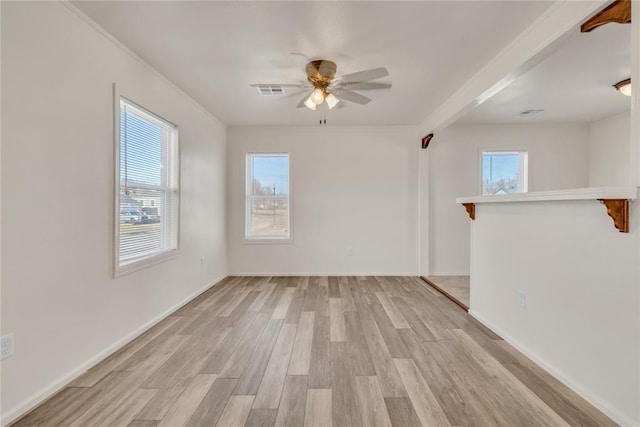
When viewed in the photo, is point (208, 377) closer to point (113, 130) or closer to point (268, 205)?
point (113, 130)

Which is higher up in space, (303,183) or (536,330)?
(303,183)

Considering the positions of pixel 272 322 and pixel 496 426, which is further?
pixel 272 322

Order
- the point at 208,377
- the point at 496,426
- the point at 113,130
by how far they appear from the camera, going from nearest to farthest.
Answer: the point at 496,426
the point at 208,377
the point at 113,130

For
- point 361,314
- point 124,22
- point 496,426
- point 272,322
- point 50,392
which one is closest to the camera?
point 496,426

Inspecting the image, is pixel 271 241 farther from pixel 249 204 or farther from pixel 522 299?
pixel 522 299

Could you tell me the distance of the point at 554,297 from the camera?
2045 millimetres

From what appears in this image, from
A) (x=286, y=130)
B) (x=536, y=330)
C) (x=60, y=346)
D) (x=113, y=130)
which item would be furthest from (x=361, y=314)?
(x=286, y=130)

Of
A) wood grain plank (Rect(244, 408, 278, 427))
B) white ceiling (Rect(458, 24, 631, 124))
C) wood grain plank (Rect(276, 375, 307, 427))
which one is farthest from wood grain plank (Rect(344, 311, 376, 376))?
white ceiling (Rect(458, 24, 631, 124))

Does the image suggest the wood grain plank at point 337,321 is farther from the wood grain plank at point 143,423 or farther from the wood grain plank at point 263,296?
the wood grain plank at point 143,423

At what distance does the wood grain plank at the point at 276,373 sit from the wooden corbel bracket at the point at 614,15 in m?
2.96

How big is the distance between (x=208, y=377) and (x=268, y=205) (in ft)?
11.0

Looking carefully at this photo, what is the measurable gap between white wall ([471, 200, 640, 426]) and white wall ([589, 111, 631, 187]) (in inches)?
139

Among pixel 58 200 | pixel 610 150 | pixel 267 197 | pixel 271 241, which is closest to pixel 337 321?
pixel 271 241

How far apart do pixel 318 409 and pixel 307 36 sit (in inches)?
104
